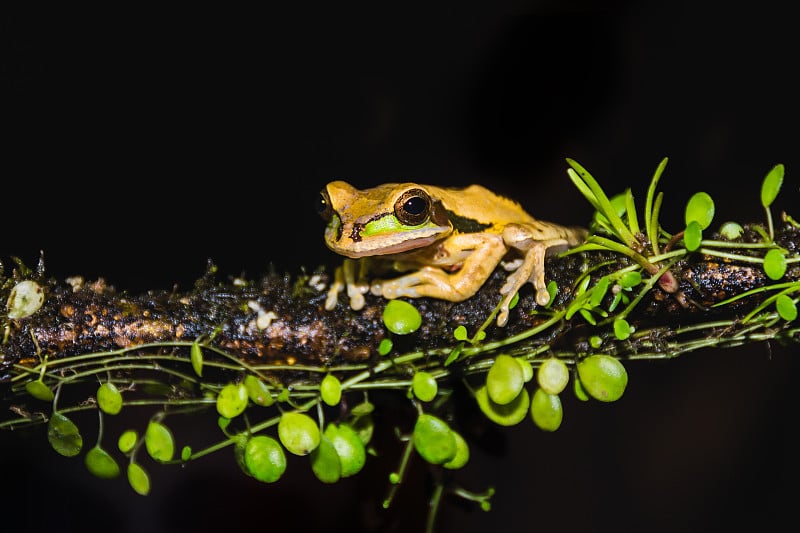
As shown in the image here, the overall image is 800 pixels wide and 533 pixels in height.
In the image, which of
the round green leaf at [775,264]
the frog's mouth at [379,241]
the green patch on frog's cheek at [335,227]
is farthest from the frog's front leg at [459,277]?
the round green leaf at [775,264]

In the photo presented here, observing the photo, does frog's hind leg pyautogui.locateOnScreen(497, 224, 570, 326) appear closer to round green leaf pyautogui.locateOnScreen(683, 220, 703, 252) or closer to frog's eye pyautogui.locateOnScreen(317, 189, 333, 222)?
round green leaf pyautogui.locateOnScreen(683, 220, 703, 252)

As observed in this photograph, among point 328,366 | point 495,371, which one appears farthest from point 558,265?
point 328,366

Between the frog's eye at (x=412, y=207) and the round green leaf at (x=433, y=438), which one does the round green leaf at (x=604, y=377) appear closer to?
the round green leaf at (x=433, y=438)

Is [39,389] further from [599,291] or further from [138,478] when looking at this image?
[599,291]

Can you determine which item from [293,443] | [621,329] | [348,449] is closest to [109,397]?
[293,443]

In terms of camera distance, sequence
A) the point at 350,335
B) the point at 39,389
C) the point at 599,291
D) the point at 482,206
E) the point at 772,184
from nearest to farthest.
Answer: the point at 772,184 < the point at 599,291 < the point at 39,389 < the point at 350,335 < the point at 482,206

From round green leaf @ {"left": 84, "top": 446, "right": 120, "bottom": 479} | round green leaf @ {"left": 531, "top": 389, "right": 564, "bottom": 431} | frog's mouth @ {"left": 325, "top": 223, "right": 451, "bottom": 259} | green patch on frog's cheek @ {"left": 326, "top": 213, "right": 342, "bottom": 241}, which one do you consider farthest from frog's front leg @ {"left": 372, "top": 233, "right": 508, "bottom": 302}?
round green leaf @ {"left": 84, "top": 446, "right": 120, "bottom": 479}
